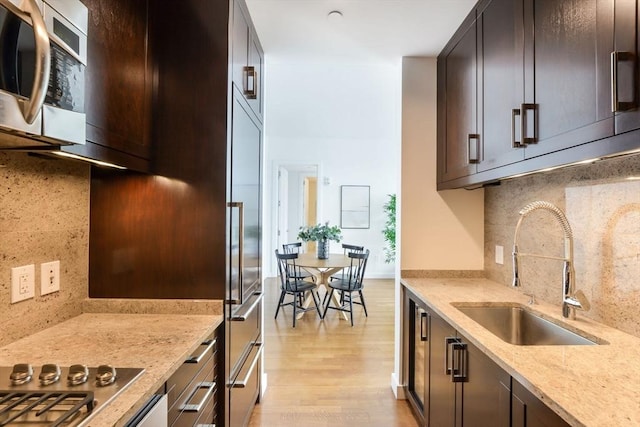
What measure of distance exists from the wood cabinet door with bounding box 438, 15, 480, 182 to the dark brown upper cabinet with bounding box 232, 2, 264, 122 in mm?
1250

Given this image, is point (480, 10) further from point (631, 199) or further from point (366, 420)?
point (366, 420)

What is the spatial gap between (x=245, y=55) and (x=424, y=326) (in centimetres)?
187

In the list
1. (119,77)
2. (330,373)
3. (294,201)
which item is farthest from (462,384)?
(294,201)

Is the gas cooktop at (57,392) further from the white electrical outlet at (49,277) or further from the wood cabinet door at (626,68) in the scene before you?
the wood cabinet door at (626,68)

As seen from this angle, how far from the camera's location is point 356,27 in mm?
2105

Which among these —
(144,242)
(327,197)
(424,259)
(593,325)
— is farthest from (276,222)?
(593,325)

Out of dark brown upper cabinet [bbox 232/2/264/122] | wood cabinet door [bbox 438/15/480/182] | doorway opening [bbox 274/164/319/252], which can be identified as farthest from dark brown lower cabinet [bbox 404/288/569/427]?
doorway opening [bbox 274/164/319/252]

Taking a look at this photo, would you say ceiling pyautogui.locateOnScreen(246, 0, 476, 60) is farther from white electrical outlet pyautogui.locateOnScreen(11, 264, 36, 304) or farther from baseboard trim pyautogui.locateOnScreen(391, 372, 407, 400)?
baseboard trim pyautogui.locateOnScreen(391, 372, 407, 400)

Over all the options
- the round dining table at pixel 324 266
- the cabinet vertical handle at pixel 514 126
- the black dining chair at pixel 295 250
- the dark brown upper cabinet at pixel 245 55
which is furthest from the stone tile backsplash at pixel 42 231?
the black dining chair at pixel 295 250

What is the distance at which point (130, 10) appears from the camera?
1.43m

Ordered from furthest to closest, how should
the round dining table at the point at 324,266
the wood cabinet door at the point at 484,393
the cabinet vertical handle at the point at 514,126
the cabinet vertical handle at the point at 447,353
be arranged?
the round dining table at the point at 324,266
the cabinet vertical handle at the point at 447,353
the cabinet vertical handle at the point at 514,126
the wood cabinet door at the point at 484,393

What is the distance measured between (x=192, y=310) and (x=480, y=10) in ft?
6.97

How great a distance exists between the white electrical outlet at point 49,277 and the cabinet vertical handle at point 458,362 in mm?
1728

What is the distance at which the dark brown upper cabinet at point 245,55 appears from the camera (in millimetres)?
1714
